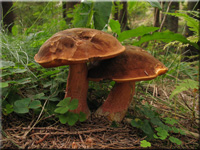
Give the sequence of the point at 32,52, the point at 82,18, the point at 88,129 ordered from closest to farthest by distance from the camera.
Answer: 1. the point at 88,129
2. the point at 82,18
3. the point at 32,52

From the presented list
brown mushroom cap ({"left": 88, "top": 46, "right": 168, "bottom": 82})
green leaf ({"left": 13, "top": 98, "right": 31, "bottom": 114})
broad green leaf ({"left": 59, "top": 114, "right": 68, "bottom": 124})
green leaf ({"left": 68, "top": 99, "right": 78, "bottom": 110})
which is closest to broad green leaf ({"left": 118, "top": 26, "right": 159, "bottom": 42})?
brown mushroom cap ({"left": 88, "top": 46, "right": 168, "bottom": 82})

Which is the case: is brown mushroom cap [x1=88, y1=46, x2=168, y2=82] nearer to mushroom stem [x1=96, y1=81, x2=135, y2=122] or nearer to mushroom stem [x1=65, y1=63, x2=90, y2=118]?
mushroom stem [x1=65, y1=63, x2=90, y2=118]

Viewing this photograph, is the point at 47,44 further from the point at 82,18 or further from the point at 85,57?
the point at 82,18

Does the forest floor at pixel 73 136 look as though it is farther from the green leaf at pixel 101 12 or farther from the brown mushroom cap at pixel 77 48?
the green leaf at pixel 101 12

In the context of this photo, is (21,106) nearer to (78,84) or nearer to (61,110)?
(61,110)

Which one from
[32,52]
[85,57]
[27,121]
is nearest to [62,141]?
[27,121]

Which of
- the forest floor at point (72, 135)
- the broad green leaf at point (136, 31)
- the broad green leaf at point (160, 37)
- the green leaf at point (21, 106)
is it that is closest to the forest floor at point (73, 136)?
the forest floor at point (72, 135)
